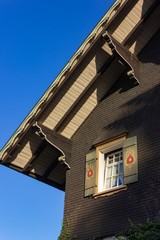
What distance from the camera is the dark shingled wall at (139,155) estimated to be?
10.6 metres

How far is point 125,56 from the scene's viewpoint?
13.2 m

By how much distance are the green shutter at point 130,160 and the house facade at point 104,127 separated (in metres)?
0.03

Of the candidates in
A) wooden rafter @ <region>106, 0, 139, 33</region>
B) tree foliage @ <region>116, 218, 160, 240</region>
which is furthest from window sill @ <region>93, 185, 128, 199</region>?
wooden rafter @ <region>106, 0, 139, 33</region>

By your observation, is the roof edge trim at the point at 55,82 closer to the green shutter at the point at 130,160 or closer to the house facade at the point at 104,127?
the house facade at the point at 104,127

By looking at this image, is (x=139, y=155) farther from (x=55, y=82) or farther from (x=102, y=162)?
(x=55, y=82)

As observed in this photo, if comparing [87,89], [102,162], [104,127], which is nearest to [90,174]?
[102,162]

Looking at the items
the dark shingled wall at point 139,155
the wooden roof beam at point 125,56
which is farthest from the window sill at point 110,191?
the wooden roof beam at point 125,56

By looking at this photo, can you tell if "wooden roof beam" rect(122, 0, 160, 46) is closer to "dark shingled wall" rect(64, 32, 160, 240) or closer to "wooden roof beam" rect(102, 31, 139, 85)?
"wooden roof beam" rect(102, 31, 139, 85)

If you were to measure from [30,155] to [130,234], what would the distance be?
18.4 ft

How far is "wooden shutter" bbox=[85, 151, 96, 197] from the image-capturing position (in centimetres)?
1223

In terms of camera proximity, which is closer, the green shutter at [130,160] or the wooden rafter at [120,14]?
the green shutter at [130,160]

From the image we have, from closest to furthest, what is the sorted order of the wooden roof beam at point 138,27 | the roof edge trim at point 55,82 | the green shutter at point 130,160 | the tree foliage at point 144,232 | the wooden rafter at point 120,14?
the tree foliage at point 144,232 → the green shutter at point 130,160 → the roof edge trim at point 55,82 → the wooden rafter at point 120,14 → the wooden roof beam at point 138,27

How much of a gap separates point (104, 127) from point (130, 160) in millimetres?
2139

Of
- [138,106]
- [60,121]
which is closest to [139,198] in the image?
[138,106]
